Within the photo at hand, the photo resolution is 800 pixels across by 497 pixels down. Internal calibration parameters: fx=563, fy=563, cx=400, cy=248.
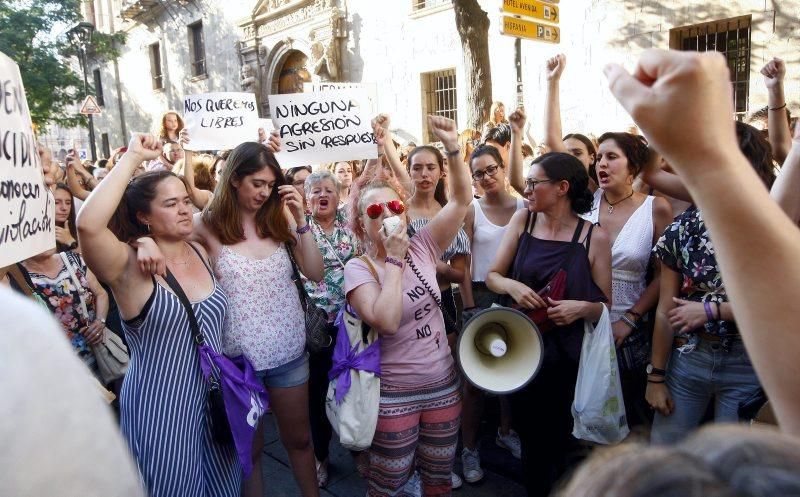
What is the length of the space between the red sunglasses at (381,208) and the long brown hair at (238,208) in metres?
0.55

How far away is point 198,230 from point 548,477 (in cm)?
200

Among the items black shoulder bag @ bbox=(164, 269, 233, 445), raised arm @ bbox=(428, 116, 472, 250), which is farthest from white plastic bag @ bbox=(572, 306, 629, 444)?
black shoulder bag @ bbox=(164, 269, 233, 445)

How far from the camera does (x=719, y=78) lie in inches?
26.0

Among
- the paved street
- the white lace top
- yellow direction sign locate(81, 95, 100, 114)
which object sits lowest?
the paved street

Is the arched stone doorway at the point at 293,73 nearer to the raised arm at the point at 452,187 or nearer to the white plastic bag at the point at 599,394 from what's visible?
the raised arm at the point at 452,187

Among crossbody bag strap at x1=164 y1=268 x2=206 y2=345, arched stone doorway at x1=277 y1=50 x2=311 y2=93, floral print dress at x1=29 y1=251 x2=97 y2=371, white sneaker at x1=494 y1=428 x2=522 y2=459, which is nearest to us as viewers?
crossbody bag strap at x1=164 y1=268 x2=206 y2=345

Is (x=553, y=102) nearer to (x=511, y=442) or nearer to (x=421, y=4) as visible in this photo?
(x=511, y=442)

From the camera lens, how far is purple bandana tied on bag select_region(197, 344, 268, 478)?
2.26 m

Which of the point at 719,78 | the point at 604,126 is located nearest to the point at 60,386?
the point at 719,78

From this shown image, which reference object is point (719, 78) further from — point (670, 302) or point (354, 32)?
point (354, 32)

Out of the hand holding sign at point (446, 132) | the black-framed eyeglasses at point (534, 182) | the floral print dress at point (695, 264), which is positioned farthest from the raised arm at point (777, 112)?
Answer: the hand holding sign at point (446, 132)

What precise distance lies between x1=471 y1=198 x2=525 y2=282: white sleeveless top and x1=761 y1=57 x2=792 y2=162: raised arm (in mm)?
1376

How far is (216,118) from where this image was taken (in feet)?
15.8

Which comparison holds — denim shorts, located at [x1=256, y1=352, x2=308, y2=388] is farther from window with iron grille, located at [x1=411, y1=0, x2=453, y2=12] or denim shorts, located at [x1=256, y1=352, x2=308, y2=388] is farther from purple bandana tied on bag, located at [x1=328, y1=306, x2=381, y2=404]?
window with iron grille, located at [x1=411, y1=0, x2=453, y2=12]
